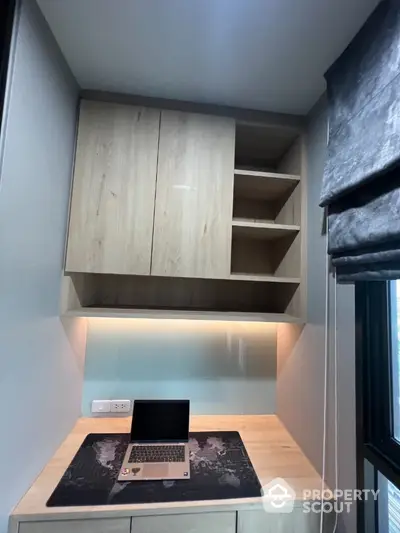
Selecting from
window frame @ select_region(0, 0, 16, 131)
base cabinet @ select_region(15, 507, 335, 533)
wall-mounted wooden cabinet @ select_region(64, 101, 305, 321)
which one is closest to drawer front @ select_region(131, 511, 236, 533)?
base cabinet @ select_region(15, 507, 335, 533)

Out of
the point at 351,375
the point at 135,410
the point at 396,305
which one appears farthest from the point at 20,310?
the point at 396,305

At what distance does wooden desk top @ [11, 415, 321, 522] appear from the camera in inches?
37.8

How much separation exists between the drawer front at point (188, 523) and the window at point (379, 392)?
1.40 feet

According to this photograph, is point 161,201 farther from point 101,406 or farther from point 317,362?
point 101,406

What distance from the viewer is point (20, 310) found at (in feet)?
3.16

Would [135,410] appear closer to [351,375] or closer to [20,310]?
[20,310]

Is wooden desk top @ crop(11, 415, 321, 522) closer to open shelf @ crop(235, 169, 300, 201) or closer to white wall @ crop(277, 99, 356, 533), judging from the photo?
white wall @ crop(277, 99, 356, 533)

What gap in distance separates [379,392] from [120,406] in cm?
126

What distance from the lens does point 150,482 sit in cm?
110

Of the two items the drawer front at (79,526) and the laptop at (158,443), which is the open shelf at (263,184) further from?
the drawer front at (79,526)

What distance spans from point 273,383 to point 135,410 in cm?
80

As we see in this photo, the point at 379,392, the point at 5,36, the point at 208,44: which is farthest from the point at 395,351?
the point at 5,36

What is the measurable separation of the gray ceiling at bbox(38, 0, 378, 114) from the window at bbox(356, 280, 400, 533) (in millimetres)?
880

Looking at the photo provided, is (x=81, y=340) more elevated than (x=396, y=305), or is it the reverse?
(x=396, y=305)
